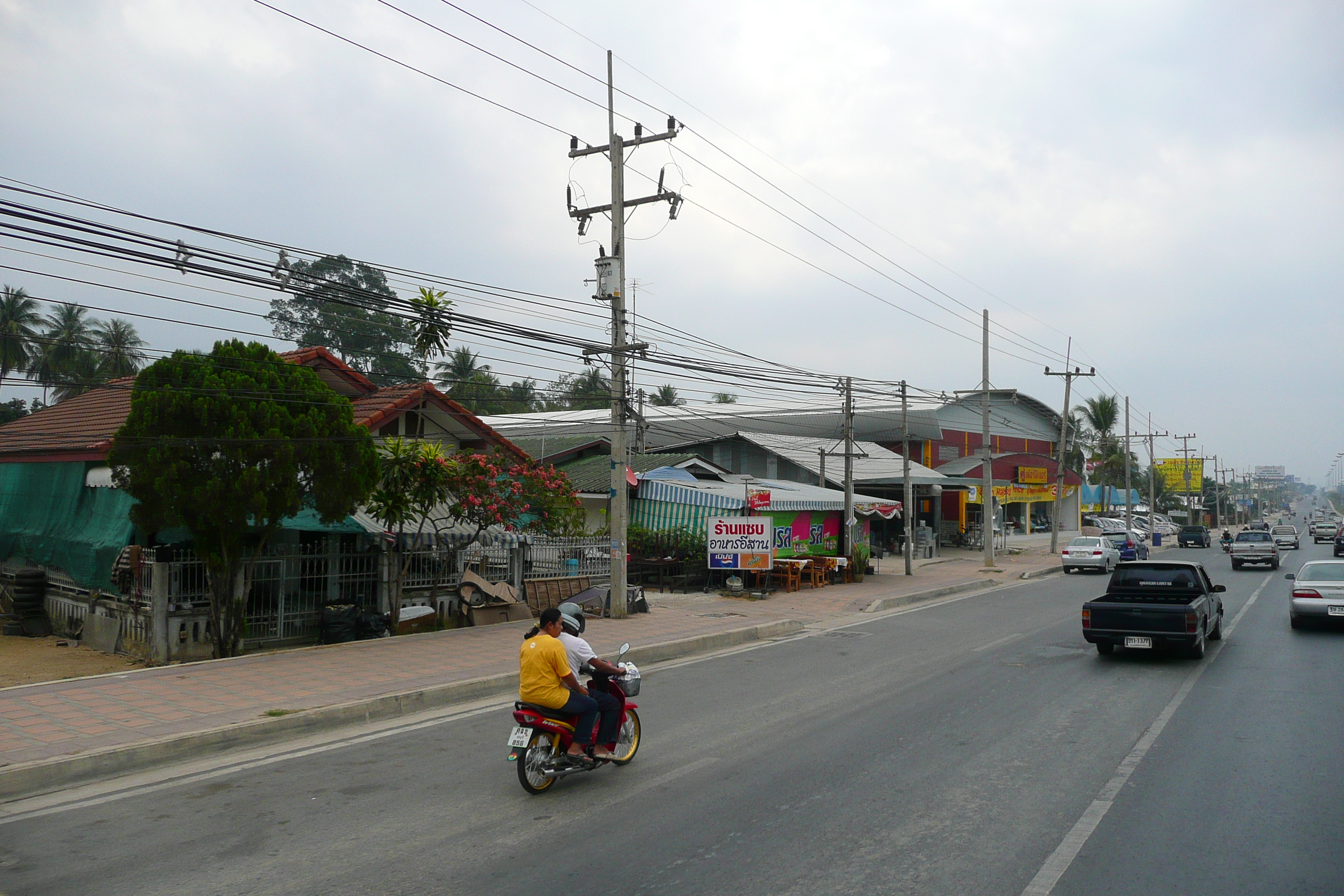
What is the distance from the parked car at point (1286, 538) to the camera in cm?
5428

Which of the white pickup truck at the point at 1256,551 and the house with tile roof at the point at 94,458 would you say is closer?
the house with tile roof at the point at 94,458

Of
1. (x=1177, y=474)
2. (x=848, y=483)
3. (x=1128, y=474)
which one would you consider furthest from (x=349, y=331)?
(x=1177, y=474)

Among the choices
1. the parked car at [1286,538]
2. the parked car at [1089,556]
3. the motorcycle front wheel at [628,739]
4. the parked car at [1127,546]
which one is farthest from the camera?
the parked car at [1286,538]

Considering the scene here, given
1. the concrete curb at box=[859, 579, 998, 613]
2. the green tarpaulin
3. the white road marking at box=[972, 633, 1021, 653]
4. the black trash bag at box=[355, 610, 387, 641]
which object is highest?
the green tarpaulin

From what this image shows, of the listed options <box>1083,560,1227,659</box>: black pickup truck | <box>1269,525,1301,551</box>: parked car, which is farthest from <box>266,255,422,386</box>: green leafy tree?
<box>1269,525,1301,551</box>: parked car

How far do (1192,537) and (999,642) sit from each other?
160ft

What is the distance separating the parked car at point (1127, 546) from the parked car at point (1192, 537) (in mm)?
17110

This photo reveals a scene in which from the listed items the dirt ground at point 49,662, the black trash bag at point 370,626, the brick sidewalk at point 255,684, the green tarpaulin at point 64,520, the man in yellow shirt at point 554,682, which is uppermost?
the green tarpaulin at point 64,520

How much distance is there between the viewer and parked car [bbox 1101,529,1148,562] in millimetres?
39438

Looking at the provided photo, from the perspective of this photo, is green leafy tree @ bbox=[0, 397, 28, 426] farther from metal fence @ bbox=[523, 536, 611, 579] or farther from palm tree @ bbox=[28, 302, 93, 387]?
metal fence @ bbox=[523, 536, 611, 579]

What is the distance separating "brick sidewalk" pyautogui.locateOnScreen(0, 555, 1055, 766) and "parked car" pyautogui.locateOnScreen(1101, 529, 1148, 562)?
88.6 ft

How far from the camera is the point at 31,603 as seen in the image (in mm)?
A: 16922

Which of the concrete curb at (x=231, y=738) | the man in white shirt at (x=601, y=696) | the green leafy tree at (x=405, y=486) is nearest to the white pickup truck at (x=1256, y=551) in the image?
the green leafy tree at (x=405, y=486)

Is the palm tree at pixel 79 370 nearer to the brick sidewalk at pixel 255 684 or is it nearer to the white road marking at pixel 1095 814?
the brick sidewalk at pixel 255 684
